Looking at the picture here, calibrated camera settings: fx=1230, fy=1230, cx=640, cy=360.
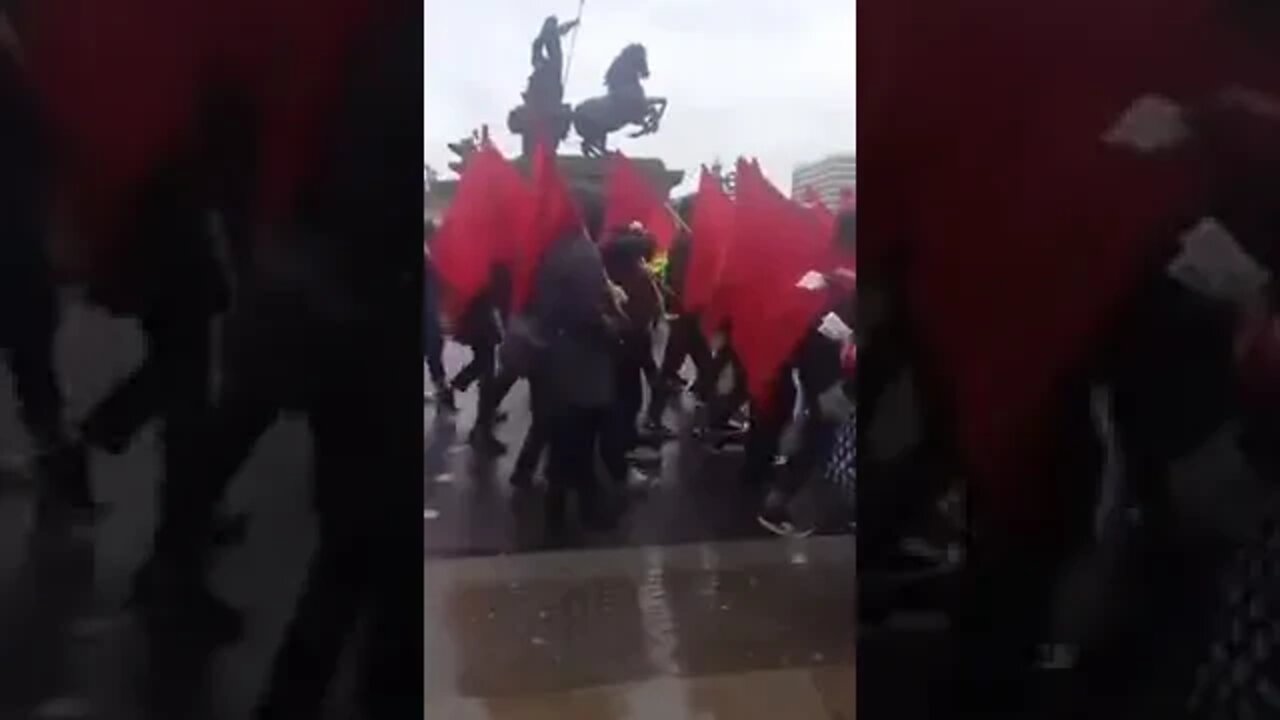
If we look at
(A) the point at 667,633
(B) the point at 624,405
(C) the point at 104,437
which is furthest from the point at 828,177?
(C) the point at 104,437

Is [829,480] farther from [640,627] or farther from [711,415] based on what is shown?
[640,627]

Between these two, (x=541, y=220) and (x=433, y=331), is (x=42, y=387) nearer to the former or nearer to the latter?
(x=433, y=331)

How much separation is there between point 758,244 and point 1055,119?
41 centimetres

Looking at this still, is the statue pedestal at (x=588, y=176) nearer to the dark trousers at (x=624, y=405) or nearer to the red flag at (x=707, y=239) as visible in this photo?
the red flag at (x=707, y=239)

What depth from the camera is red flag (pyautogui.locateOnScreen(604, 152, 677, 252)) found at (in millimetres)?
1543

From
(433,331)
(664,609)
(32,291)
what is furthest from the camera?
(664,609)

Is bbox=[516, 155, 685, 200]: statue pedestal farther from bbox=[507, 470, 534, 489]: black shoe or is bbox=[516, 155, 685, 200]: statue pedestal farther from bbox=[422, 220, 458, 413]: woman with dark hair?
bbox=[507, 470, 534, 489]: black shoe

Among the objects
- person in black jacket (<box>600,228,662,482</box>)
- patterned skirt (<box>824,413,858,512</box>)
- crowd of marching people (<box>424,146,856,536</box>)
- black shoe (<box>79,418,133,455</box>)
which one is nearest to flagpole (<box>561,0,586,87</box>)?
crowd of marching people (<box>424,146,856,536</box>)

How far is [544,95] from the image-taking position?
Answer: 152 centimetres

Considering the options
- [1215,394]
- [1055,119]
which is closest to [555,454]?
[1055,119]

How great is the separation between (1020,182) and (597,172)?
543mm

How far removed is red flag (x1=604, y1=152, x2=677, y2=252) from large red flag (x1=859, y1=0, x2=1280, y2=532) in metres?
0.25

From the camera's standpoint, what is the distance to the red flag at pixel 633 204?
5.06 ft

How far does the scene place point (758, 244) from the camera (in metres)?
1.59
